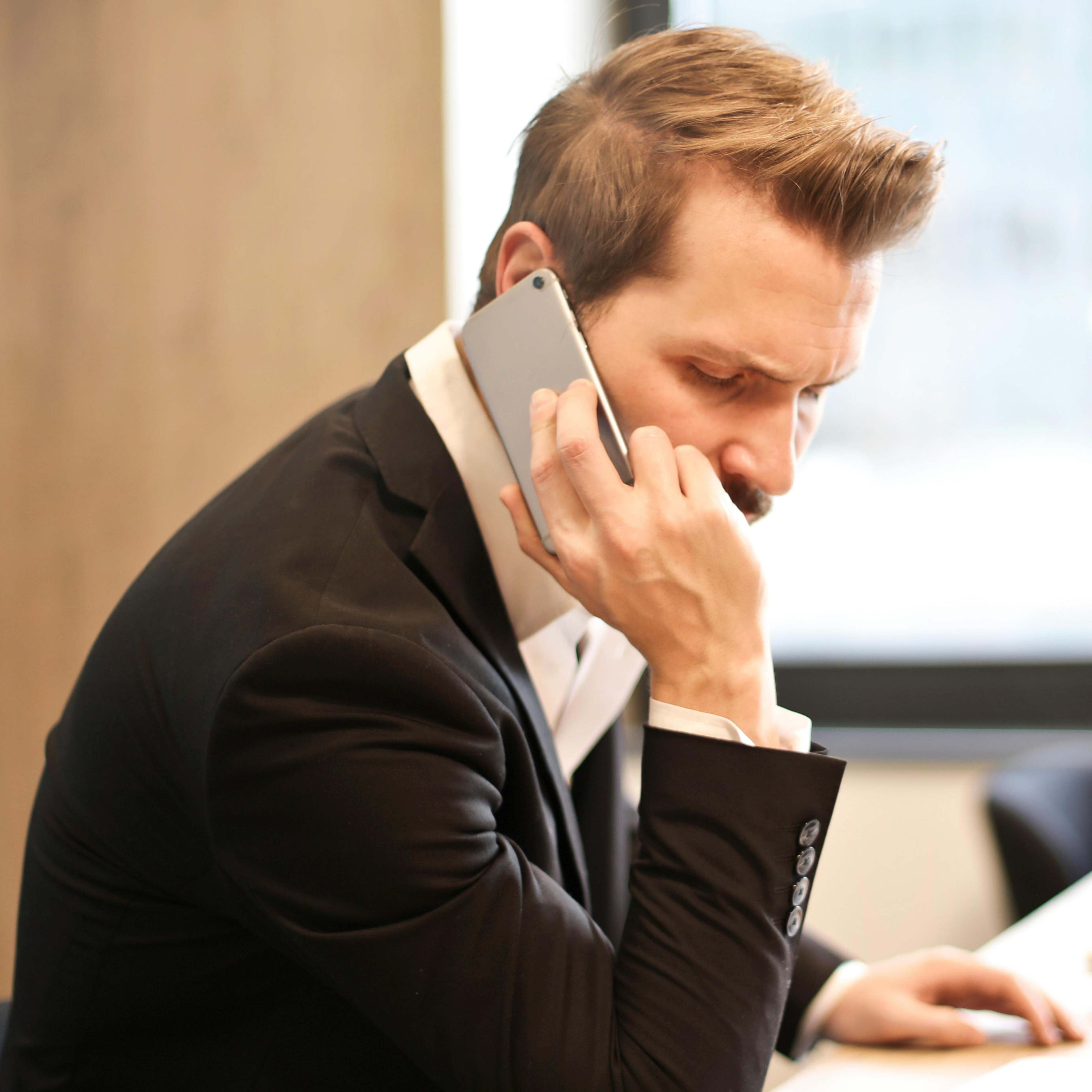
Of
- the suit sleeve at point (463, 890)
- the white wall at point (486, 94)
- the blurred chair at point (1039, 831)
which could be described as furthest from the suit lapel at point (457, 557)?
the blurred chair at point (1039, 831)

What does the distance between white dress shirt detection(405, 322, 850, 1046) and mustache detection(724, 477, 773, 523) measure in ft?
0.64

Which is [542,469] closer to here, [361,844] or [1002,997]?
[361,844]

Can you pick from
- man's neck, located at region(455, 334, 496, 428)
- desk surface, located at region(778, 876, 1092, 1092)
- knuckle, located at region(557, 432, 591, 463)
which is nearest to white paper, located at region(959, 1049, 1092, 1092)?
desk surface, located at region(778, 876, 1092, 1092)

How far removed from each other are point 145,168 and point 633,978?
1871mm

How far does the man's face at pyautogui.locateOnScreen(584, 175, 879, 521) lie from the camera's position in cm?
86

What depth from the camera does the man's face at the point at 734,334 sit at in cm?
86

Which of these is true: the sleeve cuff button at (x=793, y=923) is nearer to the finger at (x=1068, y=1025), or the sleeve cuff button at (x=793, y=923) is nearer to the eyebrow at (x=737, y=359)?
the finger at (x=1068, y=1025)

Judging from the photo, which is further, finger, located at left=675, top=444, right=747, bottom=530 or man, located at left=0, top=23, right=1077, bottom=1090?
finger, located at left=675, top=444, right=747, bottom=530

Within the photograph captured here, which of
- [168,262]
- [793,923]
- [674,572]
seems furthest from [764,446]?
[168,262]

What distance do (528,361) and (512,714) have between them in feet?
1.06

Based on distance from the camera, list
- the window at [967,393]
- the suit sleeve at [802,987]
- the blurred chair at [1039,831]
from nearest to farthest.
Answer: the suit sleeve at [802,987], the blurred chair at [1039,831], the window at [967,393]

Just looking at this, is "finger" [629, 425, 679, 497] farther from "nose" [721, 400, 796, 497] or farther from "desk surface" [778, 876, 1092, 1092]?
"desk surface" [778, 876, 1092, 1092]

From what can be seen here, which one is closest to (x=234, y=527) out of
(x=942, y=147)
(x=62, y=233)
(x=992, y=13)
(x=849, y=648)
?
(x=942, y=147)

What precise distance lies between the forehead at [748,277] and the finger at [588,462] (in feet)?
0.44
